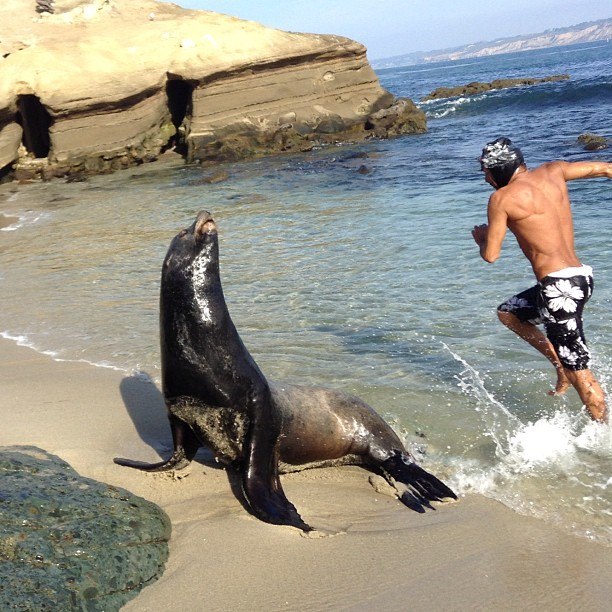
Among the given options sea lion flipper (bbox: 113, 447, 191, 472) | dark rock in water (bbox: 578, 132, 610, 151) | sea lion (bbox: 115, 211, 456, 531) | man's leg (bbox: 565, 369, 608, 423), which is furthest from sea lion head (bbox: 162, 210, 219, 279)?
dark rock in water (bbox: 578, 132, 610, 151)

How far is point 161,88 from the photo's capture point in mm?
23719

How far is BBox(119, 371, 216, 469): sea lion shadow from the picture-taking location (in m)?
4.92

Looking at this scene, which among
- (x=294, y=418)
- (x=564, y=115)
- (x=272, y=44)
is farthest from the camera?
(x=564, y=115)

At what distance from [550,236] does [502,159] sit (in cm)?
58

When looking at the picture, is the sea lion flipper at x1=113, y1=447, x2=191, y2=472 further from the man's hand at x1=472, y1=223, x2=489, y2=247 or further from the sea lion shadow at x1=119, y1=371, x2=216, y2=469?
the man's hand at x1=472, y1=223, x2=489, y2=247

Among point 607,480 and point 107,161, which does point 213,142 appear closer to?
point 107,161

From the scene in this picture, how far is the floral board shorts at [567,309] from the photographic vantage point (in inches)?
204

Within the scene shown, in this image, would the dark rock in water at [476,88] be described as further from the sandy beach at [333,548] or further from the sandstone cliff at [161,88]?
the sandy beach at [333,548]

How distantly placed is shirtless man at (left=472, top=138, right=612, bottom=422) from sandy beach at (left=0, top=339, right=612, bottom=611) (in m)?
1.42

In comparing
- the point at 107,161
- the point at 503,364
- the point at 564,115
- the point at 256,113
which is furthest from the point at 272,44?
the point at 503,364

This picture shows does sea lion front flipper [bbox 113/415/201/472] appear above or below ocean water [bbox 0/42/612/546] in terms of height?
above

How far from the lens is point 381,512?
4.29 m

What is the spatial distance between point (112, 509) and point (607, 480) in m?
2.72

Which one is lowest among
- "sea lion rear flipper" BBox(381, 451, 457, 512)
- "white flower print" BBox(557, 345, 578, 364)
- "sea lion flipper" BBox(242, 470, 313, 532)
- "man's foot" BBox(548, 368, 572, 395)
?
"sea lion rear flipper" BBox(381, 451, 457, 512)
